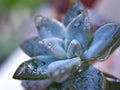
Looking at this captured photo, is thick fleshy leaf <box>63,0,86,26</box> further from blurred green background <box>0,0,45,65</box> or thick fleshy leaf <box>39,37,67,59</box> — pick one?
blurred green background <box>0,0,45,65</box>

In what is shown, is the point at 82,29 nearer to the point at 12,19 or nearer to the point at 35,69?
the point at 35,69

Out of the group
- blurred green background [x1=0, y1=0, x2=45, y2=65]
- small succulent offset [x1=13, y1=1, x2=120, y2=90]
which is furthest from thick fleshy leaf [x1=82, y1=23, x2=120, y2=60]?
blurred green background [x1=0, y1=0, x2=45, y2=65]

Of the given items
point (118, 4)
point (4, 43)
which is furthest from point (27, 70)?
point (4, 43)

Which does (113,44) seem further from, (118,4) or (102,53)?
(118,4)

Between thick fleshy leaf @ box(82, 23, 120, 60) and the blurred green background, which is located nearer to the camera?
thick fleshy leaf @ box(82, 23, 120, 60)

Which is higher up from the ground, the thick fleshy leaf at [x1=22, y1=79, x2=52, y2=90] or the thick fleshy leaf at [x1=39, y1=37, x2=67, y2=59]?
the thick fleshy leaf at [x1=39, y1=37, x2=67, y2=59]

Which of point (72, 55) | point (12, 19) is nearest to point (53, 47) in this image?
point (72, 55)
